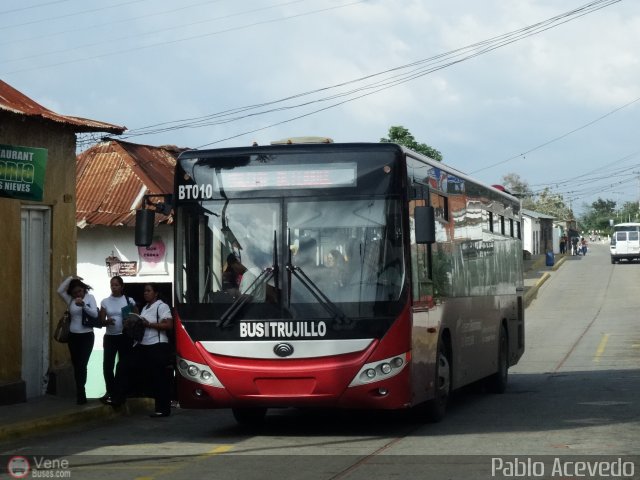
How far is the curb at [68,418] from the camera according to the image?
13.0 meters

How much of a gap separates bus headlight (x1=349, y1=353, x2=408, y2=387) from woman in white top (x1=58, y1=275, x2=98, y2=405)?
4.85m

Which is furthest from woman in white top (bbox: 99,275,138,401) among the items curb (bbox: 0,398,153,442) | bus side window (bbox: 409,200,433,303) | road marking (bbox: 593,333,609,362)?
road marking (bbox: 593,333,609,362)

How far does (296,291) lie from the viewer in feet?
40.0

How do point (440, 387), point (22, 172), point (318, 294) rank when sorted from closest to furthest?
point (318, 294)
point (440, 387)
point (22, 172)

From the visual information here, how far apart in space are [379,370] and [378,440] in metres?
0.78

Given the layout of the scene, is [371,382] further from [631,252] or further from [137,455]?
[631,252]

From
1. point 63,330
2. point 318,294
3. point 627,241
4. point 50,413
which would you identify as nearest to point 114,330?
point 63,330

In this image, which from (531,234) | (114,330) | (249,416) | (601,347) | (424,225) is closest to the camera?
(424,225)

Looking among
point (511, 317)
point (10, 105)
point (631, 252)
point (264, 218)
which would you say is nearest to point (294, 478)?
point (264, 218)

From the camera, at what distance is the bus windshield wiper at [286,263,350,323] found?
39.4ft

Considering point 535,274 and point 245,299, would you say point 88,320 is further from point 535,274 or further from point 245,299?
point 535,274

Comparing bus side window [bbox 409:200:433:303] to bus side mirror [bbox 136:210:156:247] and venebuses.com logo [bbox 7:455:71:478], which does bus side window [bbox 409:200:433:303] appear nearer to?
bus side mirror [bbox 136:210:156:247]

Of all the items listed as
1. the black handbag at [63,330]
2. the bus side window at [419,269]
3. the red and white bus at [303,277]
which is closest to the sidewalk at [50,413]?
the black handbag at [63,330]

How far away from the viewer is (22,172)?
50.3ft
